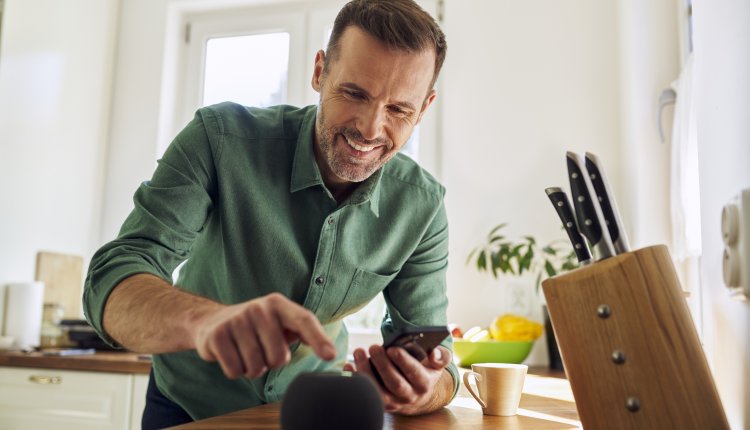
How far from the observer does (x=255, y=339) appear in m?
0.61

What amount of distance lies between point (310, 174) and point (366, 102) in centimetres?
17

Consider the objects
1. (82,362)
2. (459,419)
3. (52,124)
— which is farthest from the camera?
(52,124)

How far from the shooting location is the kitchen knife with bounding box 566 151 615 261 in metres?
0.79

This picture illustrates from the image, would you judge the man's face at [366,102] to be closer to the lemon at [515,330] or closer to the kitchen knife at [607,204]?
the kitchen knife at [607,204]

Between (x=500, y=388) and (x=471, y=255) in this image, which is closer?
(x=500, y=388)

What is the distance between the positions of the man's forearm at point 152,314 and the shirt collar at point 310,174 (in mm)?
412

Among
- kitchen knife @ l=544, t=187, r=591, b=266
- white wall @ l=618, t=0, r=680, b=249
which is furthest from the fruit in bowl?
kitchen knife @ l=544, t=187, r=591, b=266

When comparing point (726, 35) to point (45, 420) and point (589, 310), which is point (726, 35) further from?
point (45, 420)

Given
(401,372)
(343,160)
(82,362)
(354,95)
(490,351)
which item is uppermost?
(354,95)

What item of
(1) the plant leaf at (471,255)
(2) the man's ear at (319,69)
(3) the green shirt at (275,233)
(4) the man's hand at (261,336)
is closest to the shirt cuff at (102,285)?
(3) the green shirt at (275,233)

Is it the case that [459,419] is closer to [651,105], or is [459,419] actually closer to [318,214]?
[318,214]

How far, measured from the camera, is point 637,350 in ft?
2.44

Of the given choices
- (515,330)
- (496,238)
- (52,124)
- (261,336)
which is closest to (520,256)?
(496,238)

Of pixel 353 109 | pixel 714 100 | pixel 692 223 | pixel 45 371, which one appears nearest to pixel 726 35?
pixel 714 100
